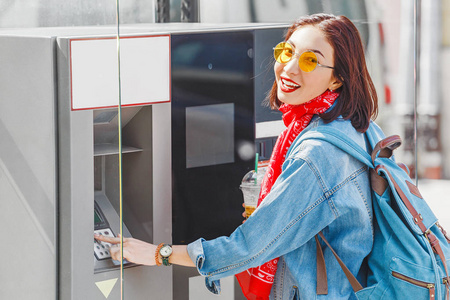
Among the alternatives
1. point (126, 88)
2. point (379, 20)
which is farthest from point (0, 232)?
point (379, 20)

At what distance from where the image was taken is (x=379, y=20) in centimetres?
296

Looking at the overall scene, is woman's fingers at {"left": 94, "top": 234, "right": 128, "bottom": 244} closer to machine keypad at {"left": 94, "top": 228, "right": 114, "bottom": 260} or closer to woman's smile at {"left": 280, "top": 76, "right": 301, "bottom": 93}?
machine keypad at {"left": 94, "top": 228, "right": 114, "bottom": 260}

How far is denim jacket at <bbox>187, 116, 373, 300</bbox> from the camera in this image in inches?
78.9

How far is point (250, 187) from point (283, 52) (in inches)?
23.0

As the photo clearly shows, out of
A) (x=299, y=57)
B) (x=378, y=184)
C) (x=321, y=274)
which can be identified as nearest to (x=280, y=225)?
(x=321, y=274)

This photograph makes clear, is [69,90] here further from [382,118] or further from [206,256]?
[382,118]

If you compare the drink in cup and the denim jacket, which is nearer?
the denim jacket

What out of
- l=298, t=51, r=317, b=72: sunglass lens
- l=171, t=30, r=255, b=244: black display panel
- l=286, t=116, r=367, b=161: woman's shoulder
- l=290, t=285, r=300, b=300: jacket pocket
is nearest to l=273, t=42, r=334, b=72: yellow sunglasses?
l=298, t=51, r=317, b=72: sunglass lens

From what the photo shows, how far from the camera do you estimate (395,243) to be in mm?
2023

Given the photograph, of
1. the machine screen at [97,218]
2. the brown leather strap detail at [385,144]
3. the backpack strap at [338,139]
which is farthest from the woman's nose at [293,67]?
the machine screen at [97,218]

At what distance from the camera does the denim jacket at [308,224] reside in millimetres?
2004

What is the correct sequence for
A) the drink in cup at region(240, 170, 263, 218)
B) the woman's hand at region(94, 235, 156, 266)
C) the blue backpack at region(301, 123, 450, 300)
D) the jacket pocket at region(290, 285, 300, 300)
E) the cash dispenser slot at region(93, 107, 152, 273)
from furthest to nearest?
1. the drink in cup at region(240, 170, 263, 218)
2. the cash dispenser slot at region(93, 107, 152, 273)
3. the woman's hand at region(94, 235, 156, 266)
4. the jacket pocket at region(290, 285, 300, 300)
5. the blue backpack at region(301, 123, 450, 300)

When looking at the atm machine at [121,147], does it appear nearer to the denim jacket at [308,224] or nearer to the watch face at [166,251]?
the watch face at [166,251]

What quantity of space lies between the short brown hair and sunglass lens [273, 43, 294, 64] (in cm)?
11
